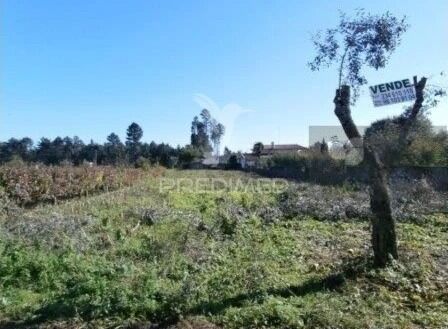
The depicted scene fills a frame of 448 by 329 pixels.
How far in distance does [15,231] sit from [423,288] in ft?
21.1

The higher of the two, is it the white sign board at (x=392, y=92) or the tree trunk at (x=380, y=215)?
the white sign board at (x=392, y=92)

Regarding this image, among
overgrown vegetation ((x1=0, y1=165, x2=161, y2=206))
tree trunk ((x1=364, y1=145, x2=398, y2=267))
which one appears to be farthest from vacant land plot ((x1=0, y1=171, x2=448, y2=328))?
overgrown vegetation ((x1=0, y1=165, x2=161, y2=206))

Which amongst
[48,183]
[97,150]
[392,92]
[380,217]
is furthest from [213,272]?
[97,150]

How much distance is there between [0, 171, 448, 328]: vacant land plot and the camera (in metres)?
4.05

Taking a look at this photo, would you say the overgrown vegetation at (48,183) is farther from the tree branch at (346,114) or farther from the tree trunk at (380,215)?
the tree trunk at (380,215)

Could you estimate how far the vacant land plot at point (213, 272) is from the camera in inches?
160

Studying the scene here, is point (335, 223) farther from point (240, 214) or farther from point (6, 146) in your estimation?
point (6, 146)

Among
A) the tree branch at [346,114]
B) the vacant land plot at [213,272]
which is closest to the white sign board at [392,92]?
the tree branch at [346,114]

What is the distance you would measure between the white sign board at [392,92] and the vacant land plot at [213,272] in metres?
2.08

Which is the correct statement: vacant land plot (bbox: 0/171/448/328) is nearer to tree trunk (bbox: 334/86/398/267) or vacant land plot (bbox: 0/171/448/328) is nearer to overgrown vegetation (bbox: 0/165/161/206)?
tree trunk (bbox: 334/86/398/267)

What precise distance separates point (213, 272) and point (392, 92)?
330cm

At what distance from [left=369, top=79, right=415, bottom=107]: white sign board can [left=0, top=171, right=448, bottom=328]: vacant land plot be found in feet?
6.82

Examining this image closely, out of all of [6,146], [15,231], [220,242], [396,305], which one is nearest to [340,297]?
[396,305]

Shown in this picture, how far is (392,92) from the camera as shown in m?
5.61
